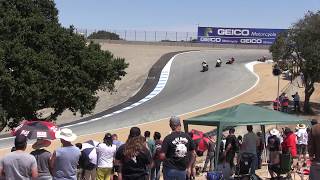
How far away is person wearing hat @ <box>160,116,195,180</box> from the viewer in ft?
28.2

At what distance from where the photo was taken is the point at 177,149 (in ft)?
28.2

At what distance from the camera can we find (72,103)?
27.0m

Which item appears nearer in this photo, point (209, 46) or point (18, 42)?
point (18, 42)

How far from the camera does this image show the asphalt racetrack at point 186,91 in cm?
3797

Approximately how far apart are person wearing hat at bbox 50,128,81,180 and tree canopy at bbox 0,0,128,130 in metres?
15.8

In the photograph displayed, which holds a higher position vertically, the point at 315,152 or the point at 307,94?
the point at 315,152

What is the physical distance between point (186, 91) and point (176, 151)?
40853mm

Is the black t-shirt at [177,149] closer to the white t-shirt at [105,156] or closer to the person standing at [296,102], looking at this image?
the white t-shirt at [105,156]

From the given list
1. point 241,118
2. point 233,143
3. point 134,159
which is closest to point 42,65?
point 233,143

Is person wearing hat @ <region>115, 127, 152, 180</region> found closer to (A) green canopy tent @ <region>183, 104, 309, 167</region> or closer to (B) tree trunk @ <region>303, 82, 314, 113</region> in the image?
(A) green canopy tent @ <region>183, 104, 309, 167</region>

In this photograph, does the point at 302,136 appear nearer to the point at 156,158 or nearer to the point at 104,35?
the point at 156,158

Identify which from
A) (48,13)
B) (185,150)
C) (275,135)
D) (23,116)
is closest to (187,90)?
(48,13)

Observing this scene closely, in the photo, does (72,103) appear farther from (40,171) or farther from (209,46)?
(209,46)

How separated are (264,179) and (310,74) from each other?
80.3 feet
